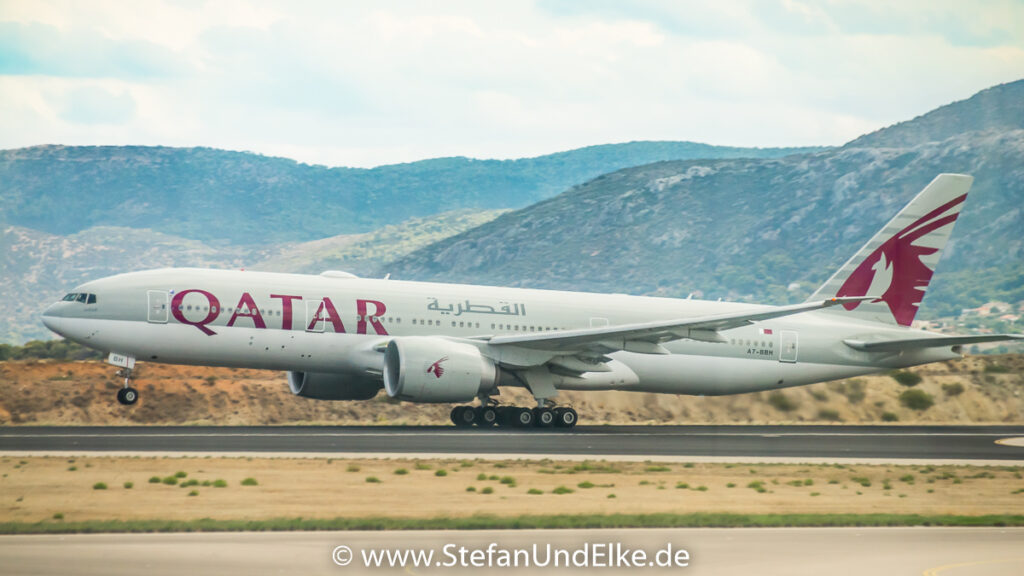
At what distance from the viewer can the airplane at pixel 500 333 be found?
31.5 m

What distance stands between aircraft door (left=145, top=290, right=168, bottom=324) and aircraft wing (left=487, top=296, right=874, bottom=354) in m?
8.82

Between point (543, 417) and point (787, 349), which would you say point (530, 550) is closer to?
point (543, 417)

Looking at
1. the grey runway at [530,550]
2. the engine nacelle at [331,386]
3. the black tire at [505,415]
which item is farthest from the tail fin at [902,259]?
the grey runway at [530,550]

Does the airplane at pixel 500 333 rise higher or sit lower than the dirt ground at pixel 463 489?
higher

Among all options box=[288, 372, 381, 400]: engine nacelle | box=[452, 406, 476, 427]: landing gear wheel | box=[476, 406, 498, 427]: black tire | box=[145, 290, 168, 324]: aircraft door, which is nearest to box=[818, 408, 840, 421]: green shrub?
box=[476, 406, 498, 427]: black tire

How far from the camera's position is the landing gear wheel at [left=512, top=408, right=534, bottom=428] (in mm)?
33322

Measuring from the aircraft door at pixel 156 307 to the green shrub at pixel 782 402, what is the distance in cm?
2038

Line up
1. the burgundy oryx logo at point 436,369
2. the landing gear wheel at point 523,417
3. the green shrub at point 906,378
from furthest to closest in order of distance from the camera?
1. the green shrub at point 906,378
2. the landing gear wheel at point 523,417
3. the burgundy oryx logo at point 436,369

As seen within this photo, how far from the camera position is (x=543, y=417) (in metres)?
33.5

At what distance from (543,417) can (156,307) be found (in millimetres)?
11078

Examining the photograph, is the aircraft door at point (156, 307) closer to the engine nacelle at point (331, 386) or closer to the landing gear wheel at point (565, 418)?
the engine nacelle at point (331, 386)

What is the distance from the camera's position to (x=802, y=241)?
16625cm

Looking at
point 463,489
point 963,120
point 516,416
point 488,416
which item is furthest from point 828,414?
point 963,120

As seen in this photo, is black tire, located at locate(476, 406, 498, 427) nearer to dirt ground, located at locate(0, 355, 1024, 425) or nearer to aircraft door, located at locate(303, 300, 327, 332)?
dirt ground, located at locate(0, 355, 1024, 425)
